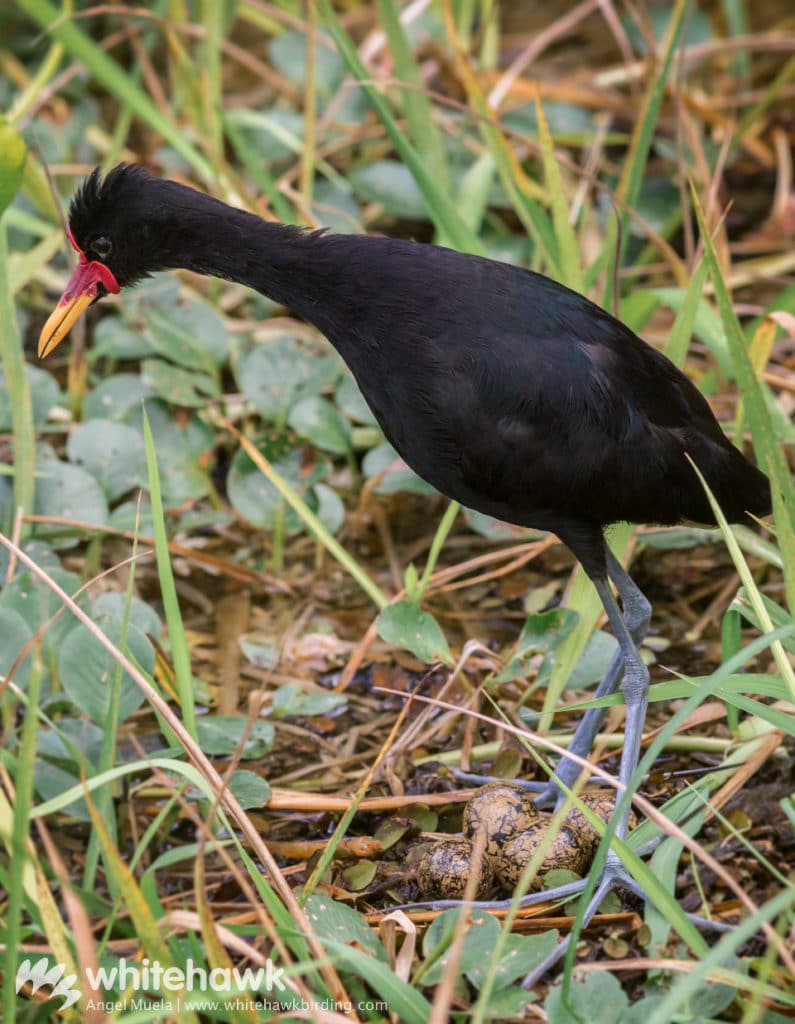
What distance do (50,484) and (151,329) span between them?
0.78 metres

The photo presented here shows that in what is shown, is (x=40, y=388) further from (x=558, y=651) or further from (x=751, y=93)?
(x=751, y=93)

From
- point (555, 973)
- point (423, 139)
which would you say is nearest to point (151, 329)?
point (423, 139)

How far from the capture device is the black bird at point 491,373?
10.4ft

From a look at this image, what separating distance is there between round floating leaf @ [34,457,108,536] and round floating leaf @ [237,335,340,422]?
2.20 ft

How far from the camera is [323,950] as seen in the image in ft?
8.41

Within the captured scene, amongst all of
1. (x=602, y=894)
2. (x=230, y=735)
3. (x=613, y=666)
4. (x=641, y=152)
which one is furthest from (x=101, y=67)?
(x=602, y=894)

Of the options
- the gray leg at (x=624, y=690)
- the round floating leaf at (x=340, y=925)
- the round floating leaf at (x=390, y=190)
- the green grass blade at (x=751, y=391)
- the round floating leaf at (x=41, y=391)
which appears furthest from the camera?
the round floating leaf at (x=390, y=190)

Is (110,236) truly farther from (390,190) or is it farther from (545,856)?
(390,190)

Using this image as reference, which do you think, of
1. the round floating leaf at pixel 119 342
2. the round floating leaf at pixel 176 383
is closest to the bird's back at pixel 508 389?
the round floating leaf at pixel 176 383

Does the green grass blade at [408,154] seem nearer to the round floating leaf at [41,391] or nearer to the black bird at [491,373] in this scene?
the black bird at [491,373]

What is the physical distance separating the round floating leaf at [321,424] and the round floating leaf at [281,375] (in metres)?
0.06

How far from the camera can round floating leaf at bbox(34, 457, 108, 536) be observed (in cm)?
412

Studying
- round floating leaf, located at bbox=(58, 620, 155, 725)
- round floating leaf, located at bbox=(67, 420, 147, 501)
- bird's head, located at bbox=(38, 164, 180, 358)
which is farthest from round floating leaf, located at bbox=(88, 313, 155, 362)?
round floating leaf, located at bbox=(58, 620, 155, 725)

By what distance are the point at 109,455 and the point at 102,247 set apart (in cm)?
91
